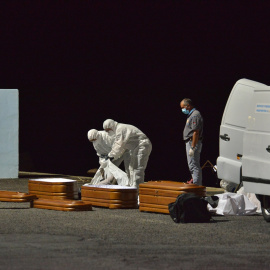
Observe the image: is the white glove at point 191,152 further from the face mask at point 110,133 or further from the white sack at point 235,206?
the white sack at point 235,206

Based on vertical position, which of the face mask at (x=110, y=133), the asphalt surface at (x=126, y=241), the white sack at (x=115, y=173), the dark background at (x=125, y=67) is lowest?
the asphalt surface at (x=126, y=241)

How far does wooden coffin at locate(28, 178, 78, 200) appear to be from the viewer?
54.2 ft

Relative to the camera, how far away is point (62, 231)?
12.1m

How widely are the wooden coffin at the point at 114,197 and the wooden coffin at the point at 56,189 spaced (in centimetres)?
87

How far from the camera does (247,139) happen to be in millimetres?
13117

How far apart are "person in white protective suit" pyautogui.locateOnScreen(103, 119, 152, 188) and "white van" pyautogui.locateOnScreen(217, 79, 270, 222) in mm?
3594

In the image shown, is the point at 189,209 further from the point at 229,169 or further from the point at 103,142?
the point at 103,142

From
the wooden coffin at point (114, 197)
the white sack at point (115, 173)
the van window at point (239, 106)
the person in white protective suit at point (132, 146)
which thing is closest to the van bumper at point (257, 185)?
the van window at point (239, 106)

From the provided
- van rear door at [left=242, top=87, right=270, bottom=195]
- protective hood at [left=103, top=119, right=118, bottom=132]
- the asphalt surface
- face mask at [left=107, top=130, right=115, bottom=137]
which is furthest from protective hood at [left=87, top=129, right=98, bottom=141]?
van rear door at [left=242, top=87, right=270, bottom=195]

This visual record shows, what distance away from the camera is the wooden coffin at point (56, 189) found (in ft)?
54.2

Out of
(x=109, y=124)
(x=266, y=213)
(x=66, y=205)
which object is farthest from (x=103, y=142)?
(x=266, y=213)

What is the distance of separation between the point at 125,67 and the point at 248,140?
12492mm

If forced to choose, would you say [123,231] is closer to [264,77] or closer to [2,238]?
[2,238]

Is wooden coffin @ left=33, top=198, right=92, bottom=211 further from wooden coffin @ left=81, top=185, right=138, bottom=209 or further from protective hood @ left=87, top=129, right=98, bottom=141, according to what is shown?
protective hood @ left=87, top=129, right=98, bottom=141
